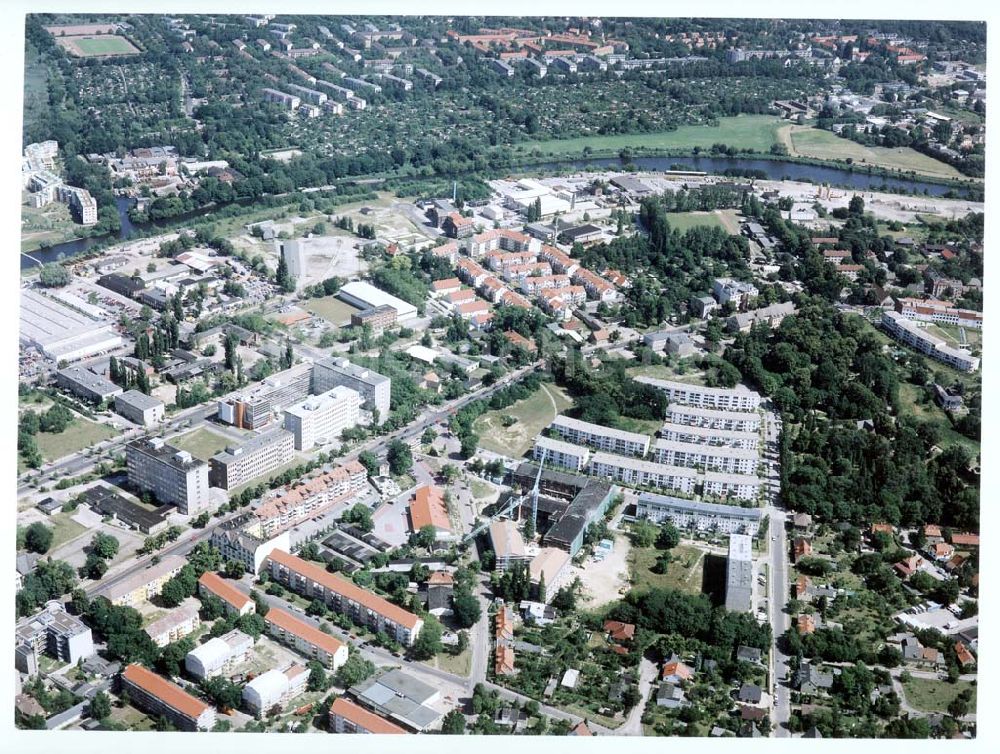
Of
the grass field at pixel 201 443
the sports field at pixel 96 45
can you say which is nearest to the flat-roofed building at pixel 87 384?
the grass field at pixel 201 443

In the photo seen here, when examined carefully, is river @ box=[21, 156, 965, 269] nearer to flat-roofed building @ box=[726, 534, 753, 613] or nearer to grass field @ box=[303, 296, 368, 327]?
grass field @ box=[303, 296, 368, 327]

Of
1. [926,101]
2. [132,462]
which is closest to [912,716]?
[132,462]

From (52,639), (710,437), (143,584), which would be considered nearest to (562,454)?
(710,437)

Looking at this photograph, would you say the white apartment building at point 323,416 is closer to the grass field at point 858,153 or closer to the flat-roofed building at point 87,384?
the flat-roofed building at point 87,384

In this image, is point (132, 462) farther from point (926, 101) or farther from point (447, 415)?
point (926, 101)

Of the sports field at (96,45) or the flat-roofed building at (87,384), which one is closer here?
the flat-roofed building at (87,384)

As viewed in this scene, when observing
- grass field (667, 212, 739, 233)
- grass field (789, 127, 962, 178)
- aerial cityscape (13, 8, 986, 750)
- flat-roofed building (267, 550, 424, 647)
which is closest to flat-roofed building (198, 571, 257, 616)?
aerial cityscape (13, 8, 986, 750)
